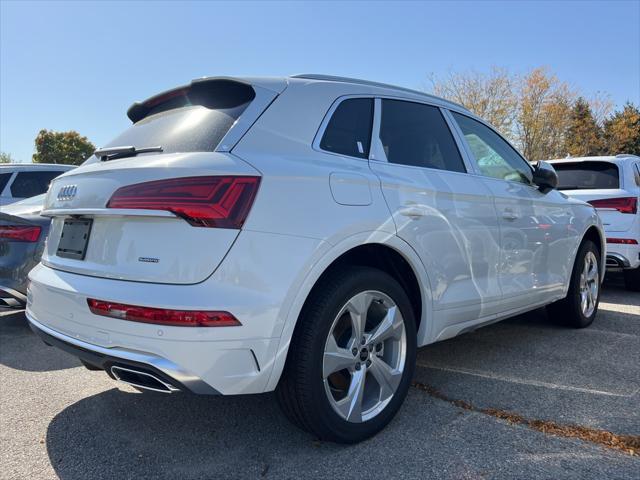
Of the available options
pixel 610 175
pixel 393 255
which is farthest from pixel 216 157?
pixel 610 175

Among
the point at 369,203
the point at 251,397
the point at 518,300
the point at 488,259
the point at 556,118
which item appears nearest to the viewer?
the point at 369,203

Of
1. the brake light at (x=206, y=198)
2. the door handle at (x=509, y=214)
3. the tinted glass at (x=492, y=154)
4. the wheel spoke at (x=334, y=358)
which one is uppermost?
the tinted glass at (x=492, y=154)

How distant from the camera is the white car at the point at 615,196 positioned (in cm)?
612

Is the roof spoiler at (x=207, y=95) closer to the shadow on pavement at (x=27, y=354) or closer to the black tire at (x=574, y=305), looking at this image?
the shadow on pavement at (x=27, y=354)

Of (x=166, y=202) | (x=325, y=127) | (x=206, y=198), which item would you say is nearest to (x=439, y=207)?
(x=325, y=127)

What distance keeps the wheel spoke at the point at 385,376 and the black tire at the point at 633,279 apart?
5.45 metres

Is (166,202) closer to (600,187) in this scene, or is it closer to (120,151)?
(120,151)

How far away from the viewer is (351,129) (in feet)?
8.99

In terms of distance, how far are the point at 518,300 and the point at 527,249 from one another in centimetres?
38

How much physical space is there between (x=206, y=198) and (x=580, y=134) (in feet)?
102

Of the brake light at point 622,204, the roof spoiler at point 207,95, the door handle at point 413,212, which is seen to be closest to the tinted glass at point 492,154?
the door handle at point 413,212

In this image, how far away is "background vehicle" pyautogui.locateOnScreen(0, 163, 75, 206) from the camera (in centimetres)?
715

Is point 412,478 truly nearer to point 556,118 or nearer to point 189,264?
point 189,264

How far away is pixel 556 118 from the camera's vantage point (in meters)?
27.7
